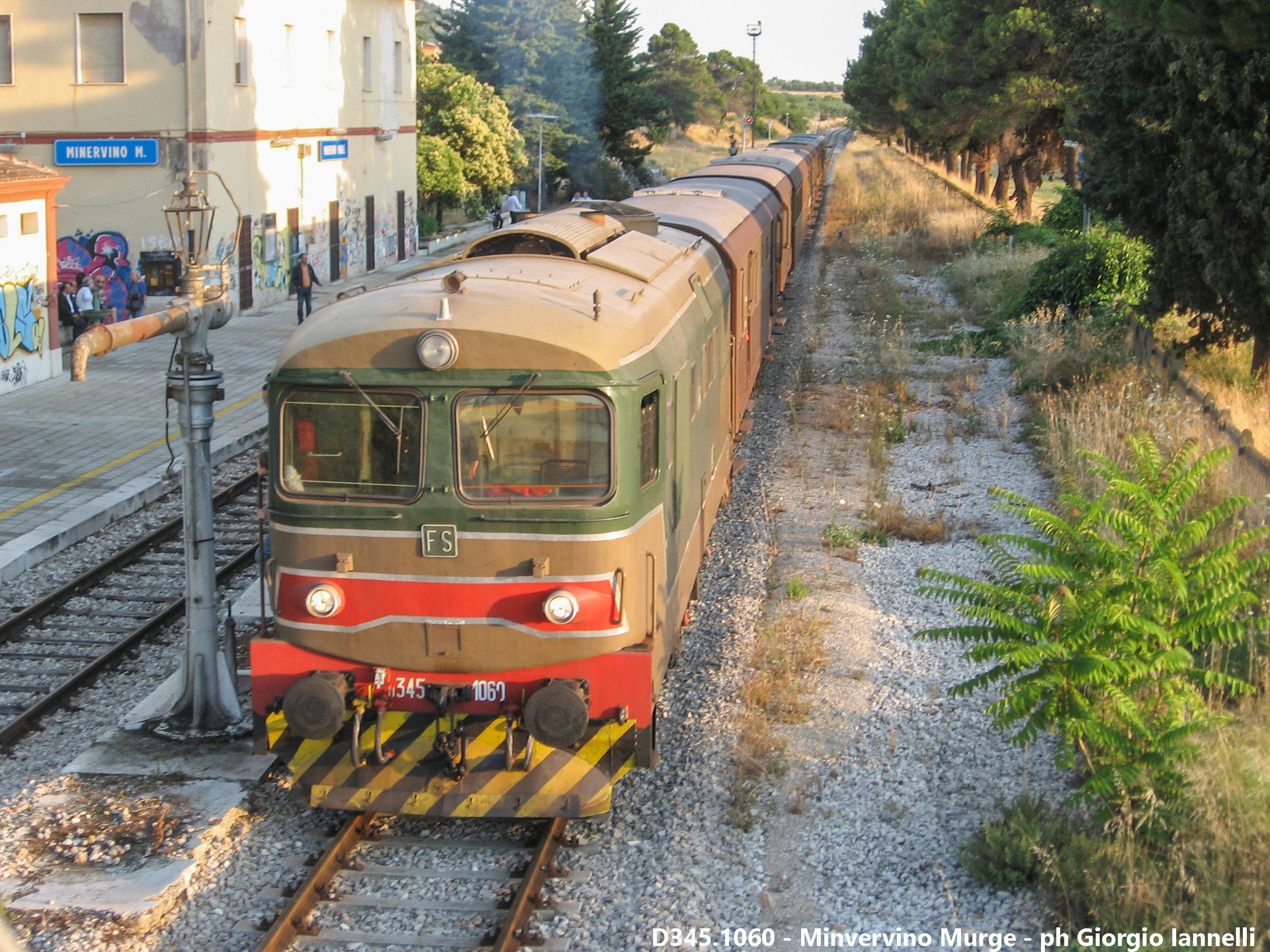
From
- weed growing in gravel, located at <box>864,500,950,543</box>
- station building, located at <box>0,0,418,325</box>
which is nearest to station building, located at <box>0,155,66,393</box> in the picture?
station building, located at <box>0,0,418,325</box>

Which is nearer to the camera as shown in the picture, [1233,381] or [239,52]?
[1233,381]

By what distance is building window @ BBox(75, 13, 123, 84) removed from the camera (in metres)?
23.2

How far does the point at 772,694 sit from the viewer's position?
336 inches

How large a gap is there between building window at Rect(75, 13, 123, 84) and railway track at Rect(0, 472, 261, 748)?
46.4 ft

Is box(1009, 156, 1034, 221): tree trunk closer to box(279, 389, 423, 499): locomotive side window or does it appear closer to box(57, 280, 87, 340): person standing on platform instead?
box(57, 280, 87, 340): person standing on platform

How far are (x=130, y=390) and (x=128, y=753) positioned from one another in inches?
492

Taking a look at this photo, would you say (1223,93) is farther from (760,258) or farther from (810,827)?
(810,827)

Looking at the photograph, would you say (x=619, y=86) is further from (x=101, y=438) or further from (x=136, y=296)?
(x=101, y=438)

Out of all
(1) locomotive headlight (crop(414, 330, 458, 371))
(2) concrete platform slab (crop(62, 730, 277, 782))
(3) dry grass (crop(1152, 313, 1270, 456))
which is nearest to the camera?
(1) locomotive headlight (crop(414, 330, 458, 371))

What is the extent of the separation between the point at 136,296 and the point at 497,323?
19.5 metres

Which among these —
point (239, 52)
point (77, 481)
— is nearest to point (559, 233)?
point (77, 481)

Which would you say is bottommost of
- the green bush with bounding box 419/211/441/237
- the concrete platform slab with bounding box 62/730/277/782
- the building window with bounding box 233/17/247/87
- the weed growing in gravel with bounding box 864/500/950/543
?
the concrete platform slab with bounding box 62/730/277/782

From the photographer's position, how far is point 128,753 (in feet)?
25.6

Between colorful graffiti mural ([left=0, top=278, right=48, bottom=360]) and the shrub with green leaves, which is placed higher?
colorful graffiti mural ([left=0, top=278, right=48, bottom=360])
